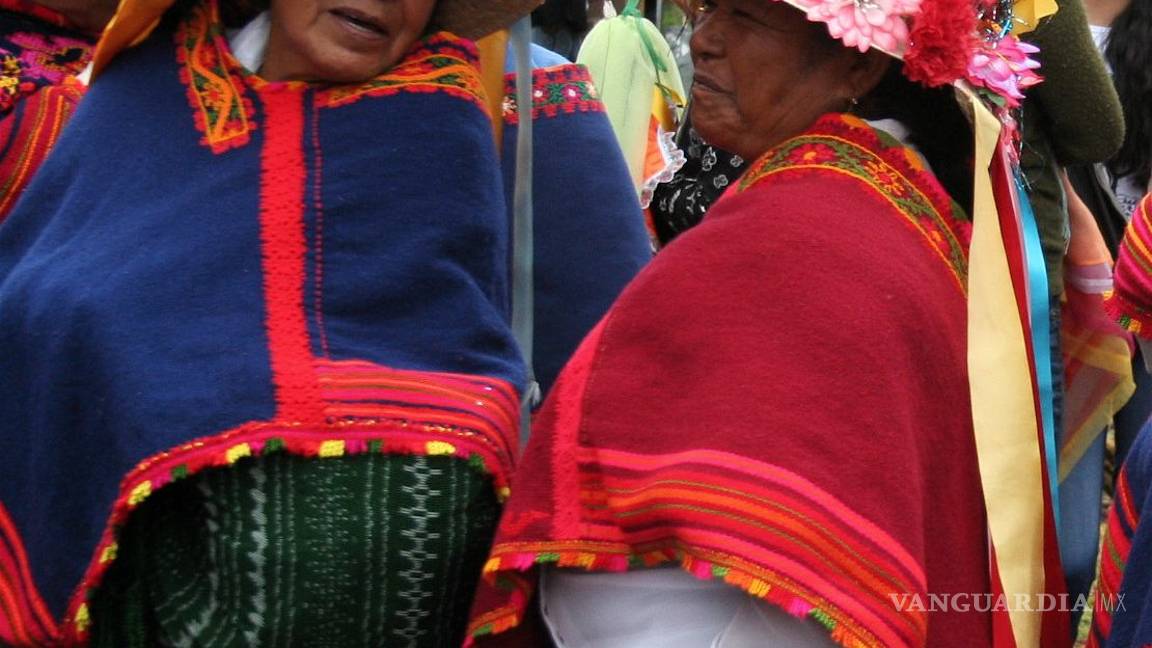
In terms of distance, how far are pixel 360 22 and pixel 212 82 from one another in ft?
0.86

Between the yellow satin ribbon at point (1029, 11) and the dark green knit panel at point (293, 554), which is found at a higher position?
the yellow satin ribbon at point (1029, 11)

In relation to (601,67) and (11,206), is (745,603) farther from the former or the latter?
(601,67)

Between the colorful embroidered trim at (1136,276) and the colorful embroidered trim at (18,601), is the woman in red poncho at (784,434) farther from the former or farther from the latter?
the colorful embroidered trim at (18,601)

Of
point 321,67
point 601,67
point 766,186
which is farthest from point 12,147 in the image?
point 601,67

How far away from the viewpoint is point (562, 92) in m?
2.88

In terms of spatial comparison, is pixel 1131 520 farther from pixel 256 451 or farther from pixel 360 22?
pixel 360 22

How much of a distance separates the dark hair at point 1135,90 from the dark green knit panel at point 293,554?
3577mm

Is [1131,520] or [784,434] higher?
[784,434]

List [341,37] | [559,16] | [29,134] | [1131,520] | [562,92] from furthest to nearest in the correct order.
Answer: [559,16] → [562,92] → [29,134] → [341,37] → [1131,520]

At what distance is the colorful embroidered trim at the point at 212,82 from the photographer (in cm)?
231

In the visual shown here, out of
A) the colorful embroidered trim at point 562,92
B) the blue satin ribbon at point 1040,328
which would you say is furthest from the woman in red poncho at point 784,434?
the colorful embroidered trim at point 562,92

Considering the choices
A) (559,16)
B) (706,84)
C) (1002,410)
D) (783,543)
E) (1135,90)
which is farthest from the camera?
(559,16)

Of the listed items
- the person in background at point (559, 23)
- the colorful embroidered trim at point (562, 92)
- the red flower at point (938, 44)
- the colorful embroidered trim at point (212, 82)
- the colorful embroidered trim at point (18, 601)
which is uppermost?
the red flower at point (938, 44)

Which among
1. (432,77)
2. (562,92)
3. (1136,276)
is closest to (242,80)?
(432,77)
